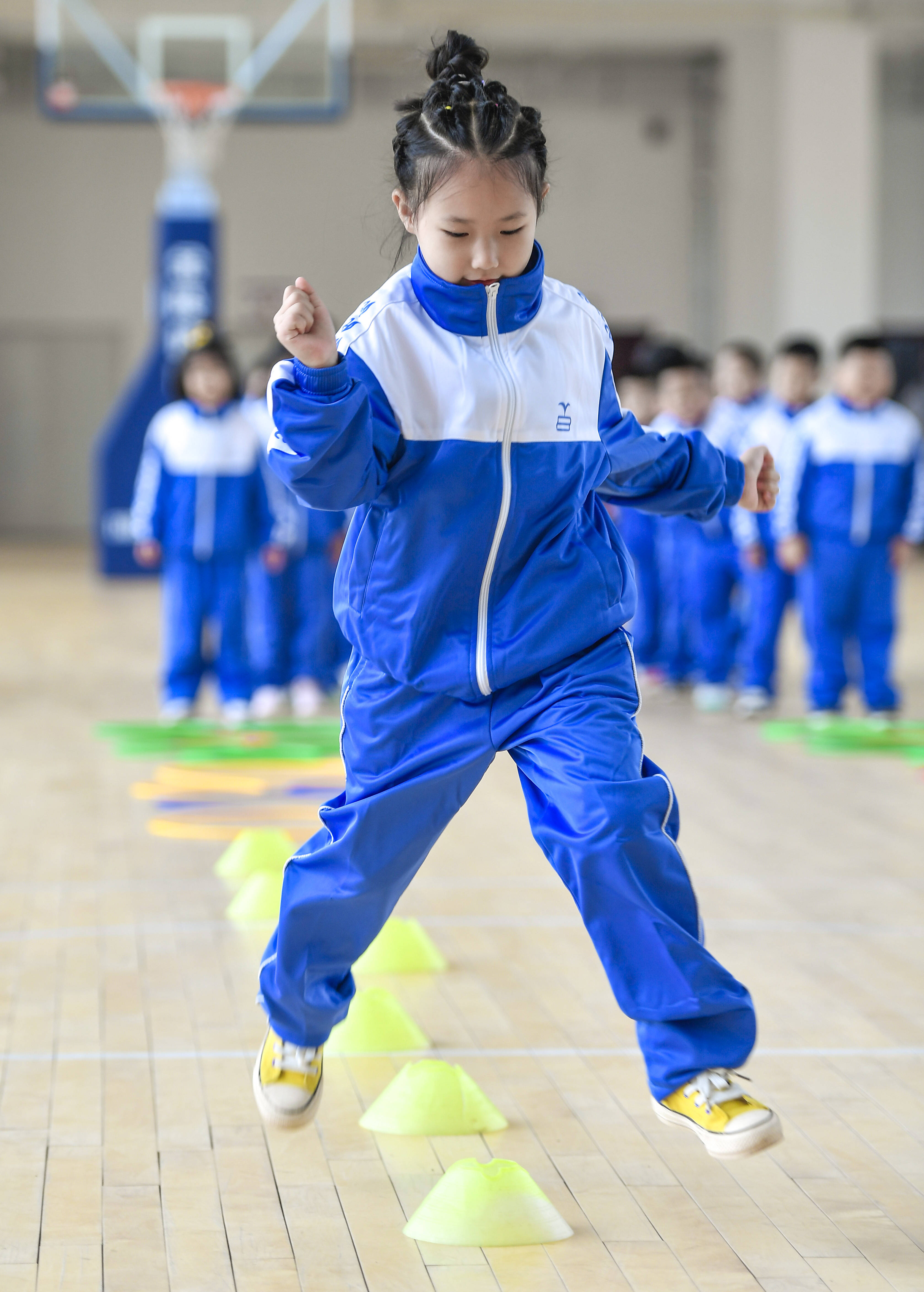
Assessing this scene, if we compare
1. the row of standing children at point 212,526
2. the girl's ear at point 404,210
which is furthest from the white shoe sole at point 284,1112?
the row of standing children at point 212,526

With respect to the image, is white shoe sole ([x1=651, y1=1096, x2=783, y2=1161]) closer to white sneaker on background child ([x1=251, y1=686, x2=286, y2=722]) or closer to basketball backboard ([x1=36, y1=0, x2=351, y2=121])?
white sneaker on background child ([x1=251, y1=686, x2=286, y2=722])

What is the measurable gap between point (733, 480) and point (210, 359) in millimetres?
4161

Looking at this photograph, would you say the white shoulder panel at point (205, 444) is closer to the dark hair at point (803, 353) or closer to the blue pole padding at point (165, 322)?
the dark hair at point (803, 353)

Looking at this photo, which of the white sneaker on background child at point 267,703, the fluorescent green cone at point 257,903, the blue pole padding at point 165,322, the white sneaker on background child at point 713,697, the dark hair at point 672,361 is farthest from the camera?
the blue pole padding at point 165,322

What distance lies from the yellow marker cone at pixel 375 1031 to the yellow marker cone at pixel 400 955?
0.35 metres

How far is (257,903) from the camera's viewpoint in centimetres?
354

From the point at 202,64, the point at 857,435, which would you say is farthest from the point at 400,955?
the point at 202,64

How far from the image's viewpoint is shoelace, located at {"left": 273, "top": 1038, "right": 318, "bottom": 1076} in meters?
2.11

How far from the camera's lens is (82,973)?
3.14 m

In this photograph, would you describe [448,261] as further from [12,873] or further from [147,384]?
[147,384]

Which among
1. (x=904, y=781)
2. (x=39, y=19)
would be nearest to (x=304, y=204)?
(x=39, y=19)

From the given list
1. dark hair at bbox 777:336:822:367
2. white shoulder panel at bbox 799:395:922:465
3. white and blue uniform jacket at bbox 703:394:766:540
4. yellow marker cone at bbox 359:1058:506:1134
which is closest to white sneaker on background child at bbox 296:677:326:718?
white and blue uniform jacket at bbox 703:394:766:540

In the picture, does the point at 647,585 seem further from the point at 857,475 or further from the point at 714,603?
the point at 857,475

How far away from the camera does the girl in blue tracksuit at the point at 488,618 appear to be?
1.91 metres
